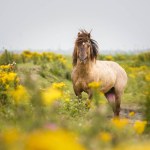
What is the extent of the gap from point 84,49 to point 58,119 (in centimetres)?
571

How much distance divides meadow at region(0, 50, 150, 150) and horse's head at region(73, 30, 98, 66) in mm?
962

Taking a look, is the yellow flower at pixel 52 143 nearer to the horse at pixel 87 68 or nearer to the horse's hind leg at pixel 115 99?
the horse at pixel 87 68

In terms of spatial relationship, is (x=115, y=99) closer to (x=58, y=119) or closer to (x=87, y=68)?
(x=87, y=68)

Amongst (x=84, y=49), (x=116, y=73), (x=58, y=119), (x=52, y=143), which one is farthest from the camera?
(x=116, y=73)

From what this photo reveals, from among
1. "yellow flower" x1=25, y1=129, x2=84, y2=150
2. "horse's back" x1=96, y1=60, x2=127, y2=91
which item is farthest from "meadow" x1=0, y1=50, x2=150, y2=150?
"horse's back" x1=96, y1=60, x2=127, y2=91

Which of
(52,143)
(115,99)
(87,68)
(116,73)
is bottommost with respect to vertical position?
(115,99)

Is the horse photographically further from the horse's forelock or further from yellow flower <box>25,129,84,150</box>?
yellow flower <box>25,129,84,150</box>

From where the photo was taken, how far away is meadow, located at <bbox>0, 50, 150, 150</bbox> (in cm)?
126

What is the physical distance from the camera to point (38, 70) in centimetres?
1634

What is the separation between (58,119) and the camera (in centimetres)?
309

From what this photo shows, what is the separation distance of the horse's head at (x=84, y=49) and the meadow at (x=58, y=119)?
0.96 metres

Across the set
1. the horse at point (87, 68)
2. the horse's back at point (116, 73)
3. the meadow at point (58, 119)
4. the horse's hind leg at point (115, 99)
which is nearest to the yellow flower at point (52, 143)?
the meadow at point (58, 119)

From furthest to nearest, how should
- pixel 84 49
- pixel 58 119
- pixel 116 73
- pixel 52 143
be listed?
pixel 116 73
pixel 84 49
pixel 58 119
pixel 52 143

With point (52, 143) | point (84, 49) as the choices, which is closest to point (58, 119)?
point (52, 143)
